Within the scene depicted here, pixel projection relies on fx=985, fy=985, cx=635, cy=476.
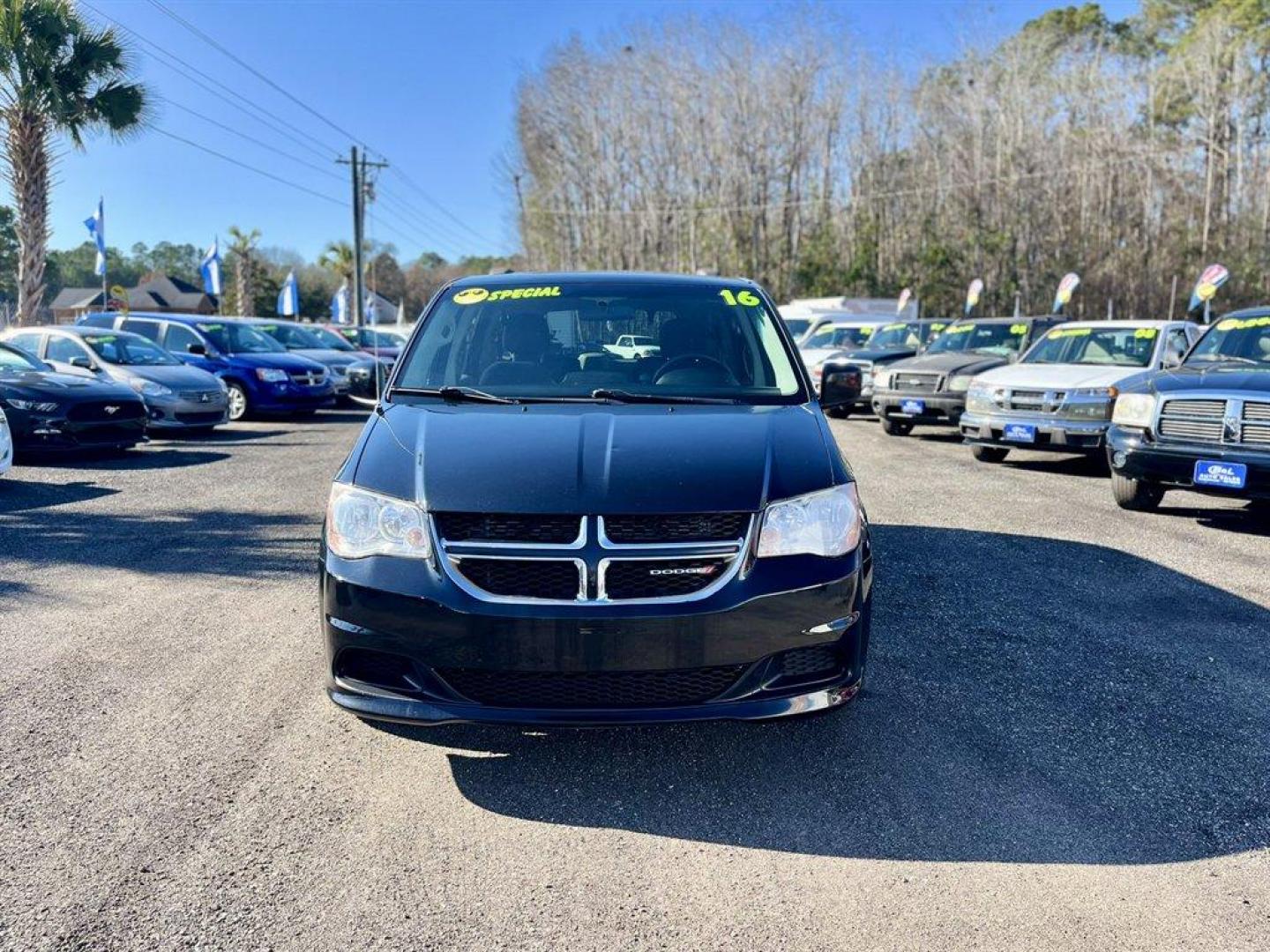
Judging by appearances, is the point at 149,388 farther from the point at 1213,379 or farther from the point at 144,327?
the point at 1213,379

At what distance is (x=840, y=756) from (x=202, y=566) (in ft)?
14.1

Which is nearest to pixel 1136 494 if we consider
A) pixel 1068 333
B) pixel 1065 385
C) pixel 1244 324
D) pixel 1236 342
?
pixel 1236 342

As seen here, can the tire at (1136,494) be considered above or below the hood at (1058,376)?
below

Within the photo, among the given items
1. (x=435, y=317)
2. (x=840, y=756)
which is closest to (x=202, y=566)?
(x=435, y=317)

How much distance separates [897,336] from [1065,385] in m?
7.73

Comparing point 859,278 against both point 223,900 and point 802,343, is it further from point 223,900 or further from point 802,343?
point 223,900

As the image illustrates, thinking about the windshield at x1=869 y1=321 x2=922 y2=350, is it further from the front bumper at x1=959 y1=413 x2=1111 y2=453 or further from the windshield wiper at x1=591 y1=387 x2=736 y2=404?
the windshield wiper at x1=591 y1=387 x2=736 y2=404

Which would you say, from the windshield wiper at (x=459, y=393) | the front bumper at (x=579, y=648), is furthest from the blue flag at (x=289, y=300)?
the front bumper at (x=579, y=648)

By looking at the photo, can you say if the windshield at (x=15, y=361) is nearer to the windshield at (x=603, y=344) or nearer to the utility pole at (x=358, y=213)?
the windshield at (x=603, y=344)

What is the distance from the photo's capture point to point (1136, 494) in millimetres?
7996

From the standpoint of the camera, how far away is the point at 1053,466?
1127cm

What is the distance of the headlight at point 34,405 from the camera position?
10.0 meters

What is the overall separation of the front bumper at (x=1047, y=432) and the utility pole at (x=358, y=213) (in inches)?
1145

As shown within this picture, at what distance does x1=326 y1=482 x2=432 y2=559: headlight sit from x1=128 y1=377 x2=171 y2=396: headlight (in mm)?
10923
